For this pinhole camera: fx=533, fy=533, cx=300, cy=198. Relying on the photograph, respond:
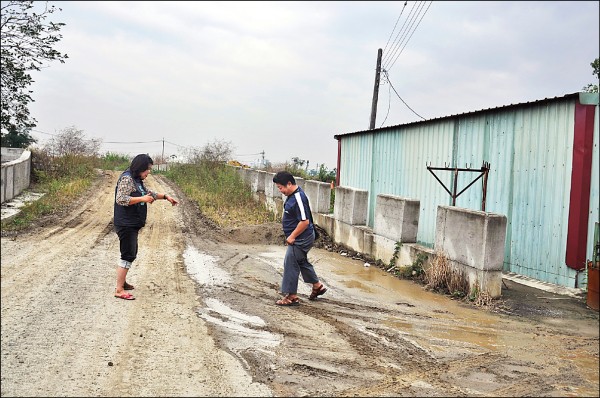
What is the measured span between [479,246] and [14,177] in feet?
47.4

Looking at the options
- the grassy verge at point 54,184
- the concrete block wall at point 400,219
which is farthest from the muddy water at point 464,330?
the grassy verge at point 54,184

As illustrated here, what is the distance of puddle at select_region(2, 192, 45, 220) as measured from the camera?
1324 cm

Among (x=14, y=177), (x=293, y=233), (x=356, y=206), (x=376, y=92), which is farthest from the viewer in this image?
(x=376, y=92)

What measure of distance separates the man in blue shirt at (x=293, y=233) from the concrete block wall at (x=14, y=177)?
10854 mm

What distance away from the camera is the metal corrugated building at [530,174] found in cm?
795

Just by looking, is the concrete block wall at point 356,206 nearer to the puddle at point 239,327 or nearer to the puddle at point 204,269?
the puddle at point 204,269

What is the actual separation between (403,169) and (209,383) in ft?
32.5

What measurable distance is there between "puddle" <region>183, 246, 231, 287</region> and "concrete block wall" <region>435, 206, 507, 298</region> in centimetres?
354

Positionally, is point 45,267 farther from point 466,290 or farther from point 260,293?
point 466,290

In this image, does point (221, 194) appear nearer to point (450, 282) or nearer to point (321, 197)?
point (321, 197)

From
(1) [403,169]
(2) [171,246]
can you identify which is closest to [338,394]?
(2) [171,246]

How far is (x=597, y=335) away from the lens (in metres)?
5.57

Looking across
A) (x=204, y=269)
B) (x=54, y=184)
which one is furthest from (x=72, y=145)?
(x=204, y=269)

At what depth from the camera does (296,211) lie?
7.05 m
